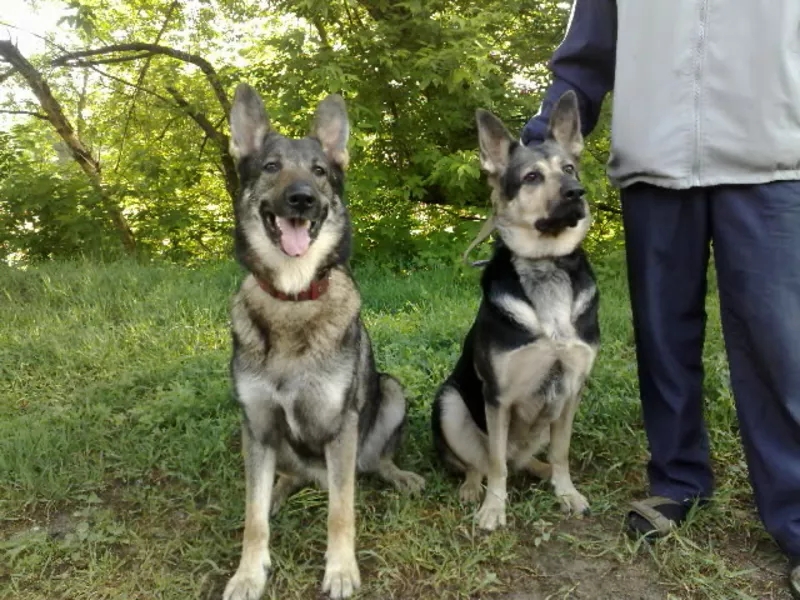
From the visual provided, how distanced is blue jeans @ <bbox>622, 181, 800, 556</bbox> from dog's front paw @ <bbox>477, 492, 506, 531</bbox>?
71 cm

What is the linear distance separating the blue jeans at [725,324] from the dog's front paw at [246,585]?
1.78 metres

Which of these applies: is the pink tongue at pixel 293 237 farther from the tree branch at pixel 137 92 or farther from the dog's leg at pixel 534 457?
the tree branch at pixel 137 92

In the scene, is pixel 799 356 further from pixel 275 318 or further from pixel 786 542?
pixel 275 318

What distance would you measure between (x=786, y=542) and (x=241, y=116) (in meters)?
2.83

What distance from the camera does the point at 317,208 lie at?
2471 mm

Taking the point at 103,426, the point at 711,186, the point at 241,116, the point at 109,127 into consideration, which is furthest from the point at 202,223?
the point at 711,186

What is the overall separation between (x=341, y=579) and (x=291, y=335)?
97cm

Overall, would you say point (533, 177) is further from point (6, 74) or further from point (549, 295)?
point (6, 74)

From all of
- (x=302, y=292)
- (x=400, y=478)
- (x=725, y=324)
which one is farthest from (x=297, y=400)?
(x=725, y=324)

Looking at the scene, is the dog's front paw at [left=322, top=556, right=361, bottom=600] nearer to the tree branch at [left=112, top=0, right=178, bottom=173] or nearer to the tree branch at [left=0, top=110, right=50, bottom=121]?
the tree branch at [left=112, top=0, right=178, bottom=173]

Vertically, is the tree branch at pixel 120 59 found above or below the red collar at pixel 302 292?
above

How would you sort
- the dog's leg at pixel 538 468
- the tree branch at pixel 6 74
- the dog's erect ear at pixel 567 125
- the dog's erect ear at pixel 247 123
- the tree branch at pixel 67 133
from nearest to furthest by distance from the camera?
the dog's erect ear at pixel 247 123 < the dog's erect ear at pixel 567 125 < the dog's leg at pixel 538 468 < the tree branch at pixel 67 133 < the tree branch at pixel 6 74

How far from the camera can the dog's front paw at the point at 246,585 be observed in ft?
7.62

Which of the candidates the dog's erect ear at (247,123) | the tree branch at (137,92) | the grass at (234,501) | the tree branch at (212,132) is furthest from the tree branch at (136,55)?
the dog's erect ear at (247,123)
